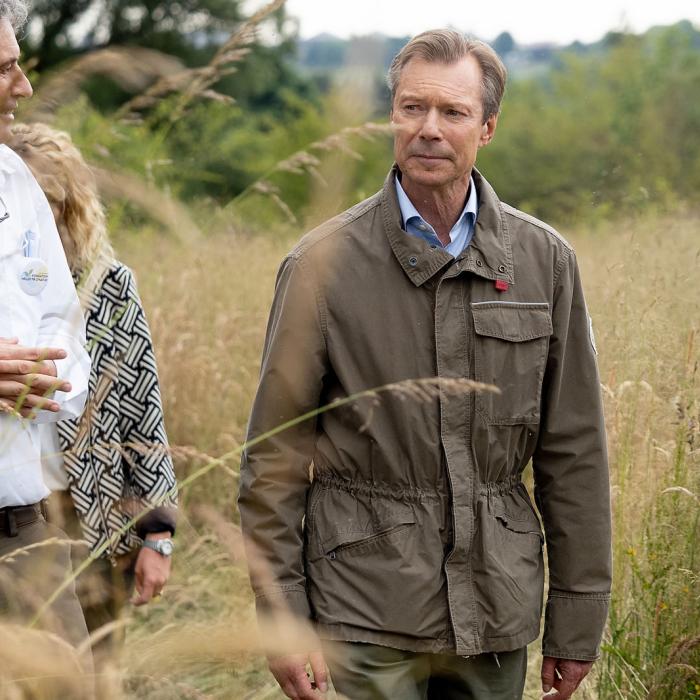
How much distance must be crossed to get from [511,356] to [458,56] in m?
0.75

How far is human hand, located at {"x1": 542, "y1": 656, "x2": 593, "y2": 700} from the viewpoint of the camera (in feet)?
8.84

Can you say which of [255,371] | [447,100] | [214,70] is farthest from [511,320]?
[255,371]

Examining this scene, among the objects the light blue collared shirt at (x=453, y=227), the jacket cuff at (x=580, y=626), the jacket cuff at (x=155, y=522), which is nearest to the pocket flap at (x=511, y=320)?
the light blue collared shirt at (x=453, y=227)

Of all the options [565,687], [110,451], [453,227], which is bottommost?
[565,687]

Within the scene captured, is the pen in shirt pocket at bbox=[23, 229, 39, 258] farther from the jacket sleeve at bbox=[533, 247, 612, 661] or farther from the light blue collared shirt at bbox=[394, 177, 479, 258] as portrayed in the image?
the jacket sleeve at bbox=[533, 247, 612, 661]

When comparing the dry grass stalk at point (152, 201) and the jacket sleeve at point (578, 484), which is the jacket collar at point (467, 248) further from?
the dry grass stalk at point (152, 201)

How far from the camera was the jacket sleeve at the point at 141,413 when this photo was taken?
316cm

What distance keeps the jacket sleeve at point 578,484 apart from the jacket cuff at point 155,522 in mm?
1147

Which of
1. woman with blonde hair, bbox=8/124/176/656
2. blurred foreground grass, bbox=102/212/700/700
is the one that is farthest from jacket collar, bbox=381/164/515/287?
woman with blonde hair, bbox=8/124/176/656

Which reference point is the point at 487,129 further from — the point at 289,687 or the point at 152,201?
the point at 289,687

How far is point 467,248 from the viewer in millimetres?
2557

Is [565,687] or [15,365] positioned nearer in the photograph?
[15,365]

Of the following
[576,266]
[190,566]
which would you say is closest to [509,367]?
[576,266]

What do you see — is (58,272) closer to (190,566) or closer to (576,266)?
(576,266)
